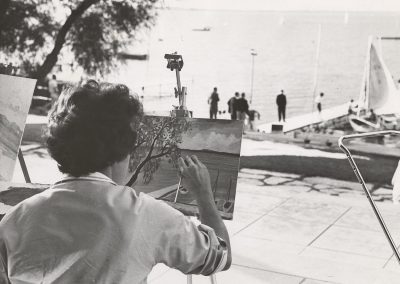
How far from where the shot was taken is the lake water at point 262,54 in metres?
7.70

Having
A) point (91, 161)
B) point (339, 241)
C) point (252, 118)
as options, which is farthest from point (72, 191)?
point (252, 118)

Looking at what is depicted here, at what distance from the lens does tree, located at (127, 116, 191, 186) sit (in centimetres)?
245

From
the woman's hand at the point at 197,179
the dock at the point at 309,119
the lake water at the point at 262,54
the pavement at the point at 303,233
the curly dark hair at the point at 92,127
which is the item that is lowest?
the pavement at the point at 303,233

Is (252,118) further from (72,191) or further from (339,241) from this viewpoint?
(72,191)

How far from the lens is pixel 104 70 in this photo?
8.28 metres

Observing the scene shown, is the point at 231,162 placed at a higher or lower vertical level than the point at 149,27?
lower

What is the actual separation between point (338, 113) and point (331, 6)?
147 centimetres

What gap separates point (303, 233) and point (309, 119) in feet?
11.4

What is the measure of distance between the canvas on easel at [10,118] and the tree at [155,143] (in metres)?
0.69

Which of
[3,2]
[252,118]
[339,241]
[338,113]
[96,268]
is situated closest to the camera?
[96,268]

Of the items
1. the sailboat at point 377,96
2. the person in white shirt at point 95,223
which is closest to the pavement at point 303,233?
the sailboat at point 377,96

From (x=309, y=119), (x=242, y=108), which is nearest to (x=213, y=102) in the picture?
(x=242, y=108)

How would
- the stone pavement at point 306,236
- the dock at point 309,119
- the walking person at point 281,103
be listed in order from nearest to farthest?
the stone pavement at point 306,236 < the dock at point 309,119 < the walking person at point 281,103

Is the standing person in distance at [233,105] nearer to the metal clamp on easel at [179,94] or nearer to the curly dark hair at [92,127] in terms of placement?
the metal clamp on easel at [179,94]
